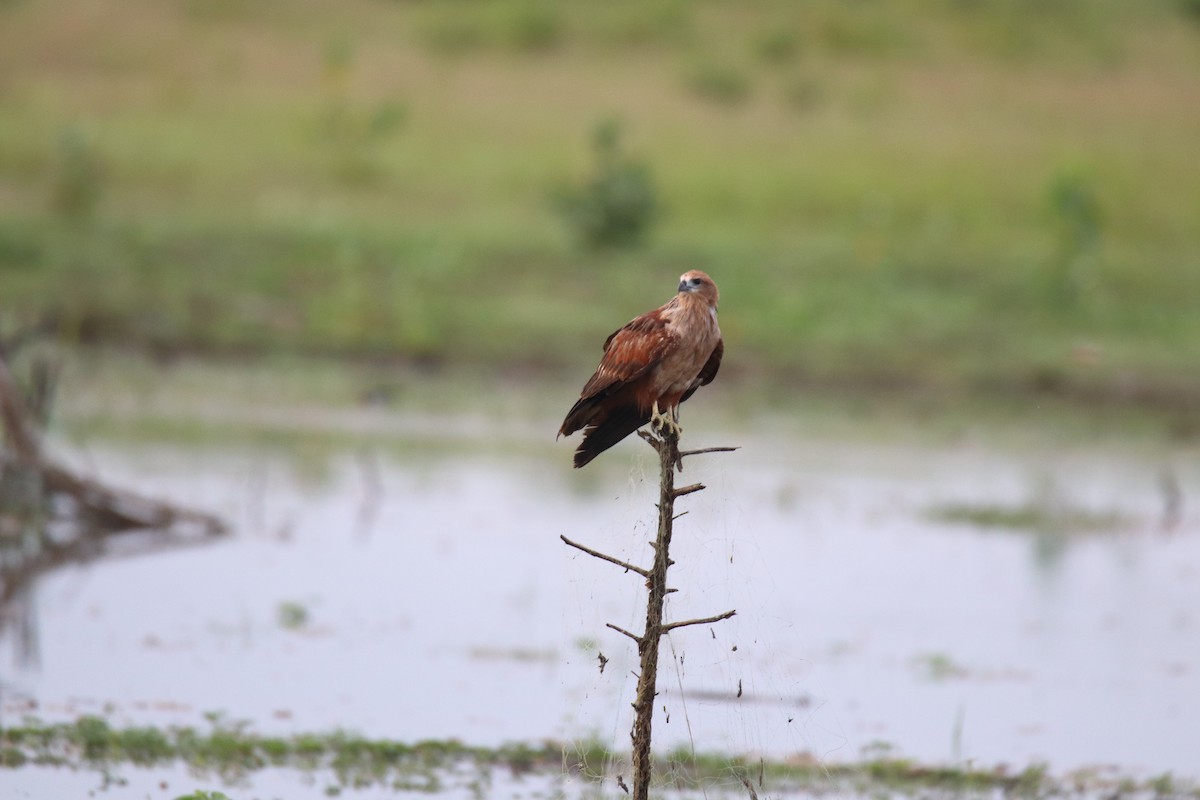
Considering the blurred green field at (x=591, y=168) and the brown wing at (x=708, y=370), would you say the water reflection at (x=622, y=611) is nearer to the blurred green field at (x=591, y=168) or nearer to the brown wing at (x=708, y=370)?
the brown wing at (x=708, y=370)

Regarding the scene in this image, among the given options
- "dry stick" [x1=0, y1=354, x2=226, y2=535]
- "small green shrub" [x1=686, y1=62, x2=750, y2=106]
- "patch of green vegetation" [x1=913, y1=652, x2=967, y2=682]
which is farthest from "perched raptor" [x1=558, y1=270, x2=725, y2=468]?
"small green shrub" [x1=686, y1=62, x2=750, y2=106]

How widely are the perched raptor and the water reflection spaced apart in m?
0.27

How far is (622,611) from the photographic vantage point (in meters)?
14.1

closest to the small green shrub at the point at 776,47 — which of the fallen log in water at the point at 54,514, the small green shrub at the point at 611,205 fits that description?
the small green shrub at the point at 611,205

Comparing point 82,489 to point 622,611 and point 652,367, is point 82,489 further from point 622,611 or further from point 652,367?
point 652,367

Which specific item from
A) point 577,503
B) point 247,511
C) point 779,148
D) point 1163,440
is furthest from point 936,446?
point 779,148

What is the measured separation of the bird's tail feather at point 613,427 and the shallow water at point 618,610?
0.92 ft

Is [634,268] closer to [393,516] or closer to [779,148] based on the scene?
[779,148]

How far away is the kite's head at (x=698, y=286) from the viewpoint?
6.99 meters

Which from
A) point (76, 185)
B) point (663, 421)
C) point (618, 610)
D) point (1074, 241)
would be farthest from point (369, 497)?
point (1074, 241)

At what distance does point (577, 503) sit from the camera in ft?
62.3

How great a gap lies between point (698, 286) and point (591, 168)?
31020 mm

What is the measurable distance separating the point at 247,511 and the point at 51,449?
11.6ft

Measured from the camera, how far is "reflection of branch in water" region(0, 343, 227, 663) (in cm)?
A: 1398
